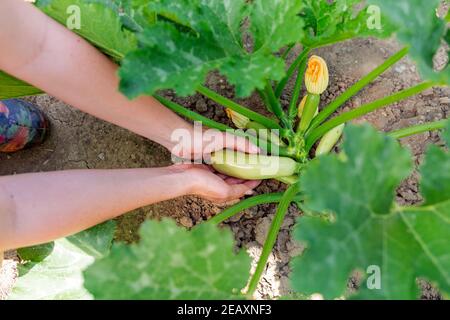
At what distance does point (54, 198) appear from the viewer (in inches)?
64.4

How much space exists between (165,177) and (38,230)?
420 millimetres

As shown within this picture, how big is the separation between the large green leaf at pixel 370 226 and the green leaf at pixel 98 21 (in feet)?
2.13

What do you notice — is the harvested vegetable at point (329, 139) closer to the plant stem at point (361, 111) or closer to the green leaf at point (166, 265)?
the plant stem at point (361, 111)

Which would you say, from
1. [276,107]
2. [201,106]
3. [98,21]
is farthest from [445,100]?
[98,21]

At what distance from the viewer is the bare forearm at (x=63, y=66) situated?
56.7 inches

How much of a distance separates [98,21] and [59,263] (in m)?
0.79

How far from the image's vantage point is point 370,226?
1.20 metres

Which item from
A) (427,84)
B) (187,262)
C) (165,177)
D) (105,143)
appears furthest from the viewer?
(105,143)

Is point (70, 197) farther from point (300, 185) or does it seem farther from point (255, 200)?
point (300, 185)

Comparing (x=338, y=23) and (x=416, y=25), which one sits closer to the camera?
(x=416, y=25)

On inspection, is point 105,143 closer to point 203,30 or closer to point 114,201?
point 114,201

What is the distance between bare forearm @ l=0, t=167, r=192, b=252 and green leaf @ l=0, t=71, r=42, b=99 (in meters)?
0.28

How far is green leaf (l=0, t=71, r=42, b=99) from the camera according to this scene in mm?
1707
